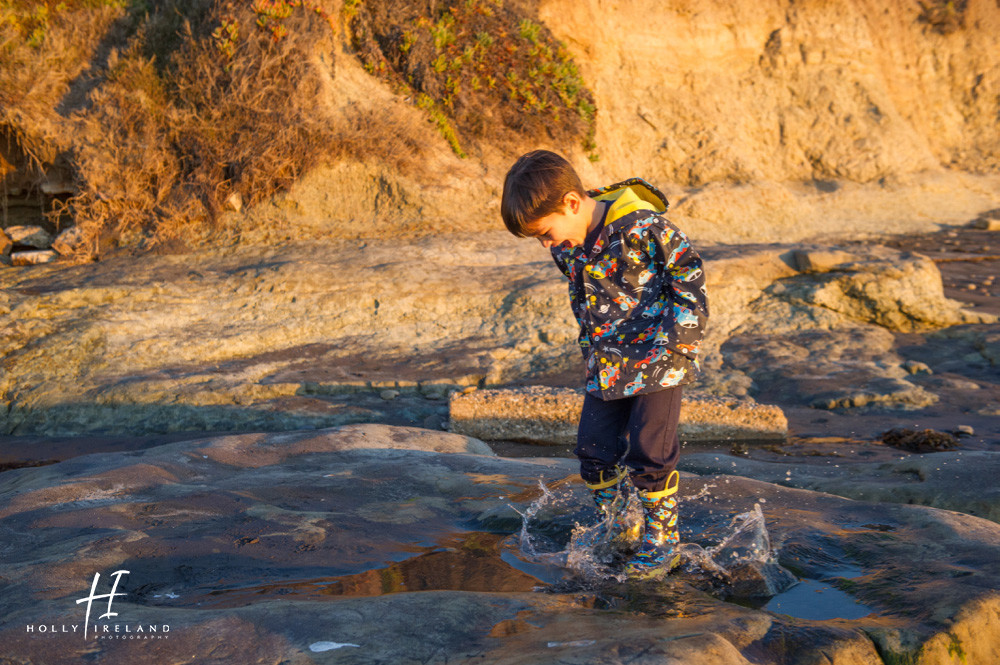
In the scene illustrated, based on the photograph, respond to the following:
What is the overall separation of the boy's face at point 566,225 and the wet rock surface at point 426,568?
1.18 m

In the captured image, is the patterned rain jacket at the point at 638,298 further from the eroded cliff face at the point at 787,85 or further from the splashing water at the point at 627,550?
the eroded cliff face at the point at 787,85

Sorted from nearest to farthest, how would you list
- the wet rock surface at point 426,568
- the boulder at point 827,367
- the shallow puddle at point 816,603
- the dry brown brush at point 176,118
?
the wet rock surface at point 426,568
the shallow puddle at point 816,603
the boulder at point 827,367
the dry brown brush at point 176,118

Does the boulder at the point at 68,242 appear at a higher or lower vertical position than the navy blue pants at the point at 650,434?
higher

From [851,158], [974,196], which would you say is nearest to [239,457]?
[851,158]

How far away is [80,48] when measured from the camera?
30.0ft

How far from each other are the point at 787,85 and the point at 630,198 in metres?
12.7

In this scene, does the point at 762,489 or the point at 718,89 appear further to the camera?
the point at 718,89

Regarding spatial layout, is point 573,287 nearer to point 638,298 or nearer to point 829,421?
point 638,298

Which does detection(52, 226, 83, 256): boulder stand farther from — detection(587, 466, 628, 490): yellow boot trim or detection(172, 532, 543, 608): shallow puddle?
detection(587, 466, 628, 490): yellow boot trim

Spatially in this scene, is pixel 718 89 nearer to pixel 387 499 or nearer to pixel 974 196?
pixel 974 196

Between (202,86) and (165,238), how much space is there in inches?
72.8

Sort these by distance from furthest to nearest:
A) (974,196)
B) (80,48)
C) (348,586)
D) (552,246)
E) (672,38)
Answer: (974,196)
(672,38)
(80,48)
(552,246)
(348,586)

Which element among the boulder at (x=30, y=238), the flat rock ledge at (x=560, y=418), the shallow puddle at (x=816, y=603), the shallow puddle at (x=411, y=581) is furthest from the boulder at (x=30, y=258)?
the shallow puddle at (x=816, y=603)

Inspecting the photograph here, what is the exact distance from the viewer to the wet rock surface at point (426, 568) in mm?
1952
